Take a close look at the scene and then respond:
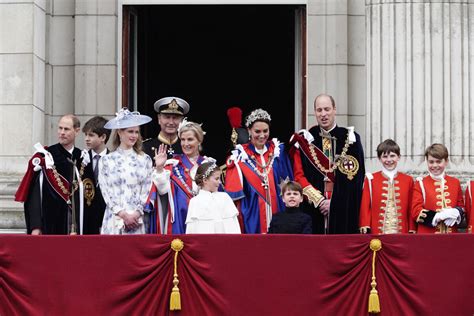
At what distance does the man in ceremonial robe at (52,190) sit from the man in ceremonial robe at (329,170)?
8.07 feet

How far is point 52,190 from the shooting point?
55.7 ft

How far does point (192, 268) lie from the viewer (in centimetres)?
1560

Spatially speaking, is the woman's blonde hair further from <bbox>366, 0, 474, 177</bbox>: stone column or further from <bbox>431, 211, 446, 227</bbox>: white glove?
<bbox>366, 0, 474, 177</bbox>: stone column

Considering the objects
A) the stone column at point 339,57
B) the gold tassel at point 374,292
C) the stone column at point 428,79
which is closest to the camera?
the gold tassel at point 374,292

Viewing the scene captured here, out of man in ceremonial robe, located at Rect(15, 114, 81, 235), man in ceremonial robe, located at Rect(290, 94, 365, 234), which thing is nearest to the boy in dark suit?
man in ceremonial robe, located at Rect(290, 94, 365, 234)

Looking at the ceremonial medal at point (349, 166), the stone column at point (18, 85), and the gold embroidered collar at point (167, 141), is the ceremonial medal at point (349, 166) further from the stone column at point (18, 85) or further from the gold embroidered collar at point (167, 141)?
the stone column at point (18, 85)

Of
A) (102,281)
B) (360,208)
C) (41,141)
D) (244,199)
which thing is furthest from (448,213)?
(41,141)

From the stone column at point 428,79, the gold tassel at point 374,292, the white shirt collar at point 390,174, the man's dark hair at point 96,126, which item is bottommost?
the gold tassel at point 374,292

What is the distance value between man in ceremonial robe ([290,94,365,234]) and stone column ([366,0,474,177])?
1.62 m

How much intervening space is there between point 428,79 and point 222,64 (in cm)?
1035

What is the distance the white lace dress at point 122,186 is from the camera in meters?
16.5

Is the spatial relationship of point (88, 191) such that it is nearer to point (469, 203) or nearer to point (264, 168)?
point (264, 168)

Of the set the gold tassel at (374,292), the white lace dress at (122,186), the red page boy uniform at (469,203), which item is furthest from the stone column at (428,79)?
the white lace dress at (122,186)

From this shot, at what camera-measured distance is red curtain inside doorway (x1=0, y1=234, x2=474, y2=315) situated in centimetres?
1552
